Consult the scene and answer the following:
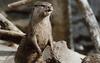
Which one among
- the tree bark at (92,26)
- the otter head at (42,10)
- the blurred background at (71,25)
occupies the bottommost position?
the blurred background at (71,25)

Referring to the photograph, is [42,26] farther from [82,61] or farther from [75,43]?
[75,43]

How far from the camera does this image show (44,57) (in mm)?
1873

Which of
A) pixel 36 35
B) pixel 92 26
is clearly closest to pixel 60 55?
pixel 36 35

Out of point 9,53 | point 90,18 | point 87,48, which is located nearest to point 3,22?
point 9,53

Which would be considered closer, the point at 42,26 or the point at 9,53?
the point at 42,26

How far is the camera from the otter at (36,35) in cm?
168

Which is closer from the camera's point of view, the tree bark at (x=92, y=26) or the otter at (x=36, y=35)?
the otter at (x=36, y=35)

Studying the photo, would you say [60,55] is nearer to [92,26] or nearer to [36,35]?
[36,35]

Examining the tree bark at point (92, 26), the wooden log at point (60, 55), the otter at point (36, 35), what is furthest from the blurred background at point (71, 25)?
the otter at point (36, 35)

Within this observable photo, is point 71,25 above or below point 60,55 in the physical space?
below

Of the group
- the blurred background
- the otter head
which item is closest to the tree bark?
the otter head

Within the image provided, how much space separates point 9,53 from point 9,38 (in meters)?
0.17

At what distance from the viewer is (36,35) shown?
1745 millimetres

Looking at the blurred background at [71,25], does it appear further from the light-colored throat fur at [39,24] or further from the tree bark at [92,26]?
the light-colored throat fur at [39,24]
